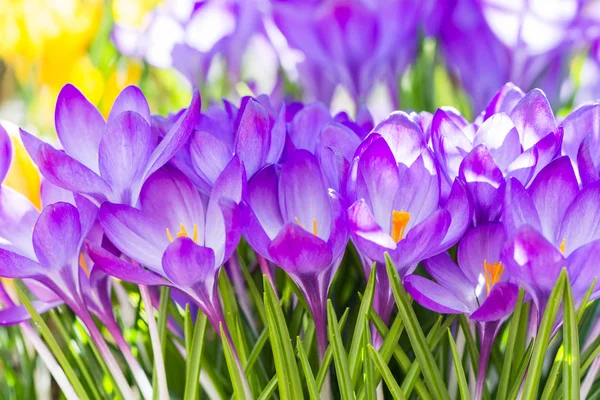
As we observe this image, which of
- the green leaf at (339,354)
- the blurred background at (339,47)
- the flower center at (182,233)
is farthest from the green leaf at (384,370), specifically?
the blurred background at (339,47)

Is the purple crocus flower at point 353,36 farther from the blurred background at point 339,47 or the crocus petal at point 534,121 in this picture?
the crocus petal at point 534,121

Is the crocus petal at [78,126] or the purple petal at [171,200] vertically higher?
the crocus petal at [78,126]

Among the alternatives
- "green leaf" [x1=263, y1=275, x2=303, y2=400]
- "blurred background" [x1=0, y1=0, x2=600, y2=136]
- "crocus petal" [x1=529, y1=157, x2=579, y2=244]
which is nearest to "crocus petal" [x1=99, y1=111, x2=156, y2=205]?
"green leaf" [x1=263, y1=275, x2=303, y2=400]

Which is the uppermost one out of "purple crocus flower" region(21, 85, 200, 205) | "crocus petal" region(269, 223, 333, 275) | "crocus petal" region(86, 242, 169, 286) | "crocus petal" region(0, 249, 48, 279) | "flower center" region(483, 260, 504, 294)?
"purple crocus flower" region(21, 85, 200, 205)

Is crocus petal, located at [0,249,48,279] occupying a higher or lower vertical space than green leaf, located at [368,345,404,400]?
higher

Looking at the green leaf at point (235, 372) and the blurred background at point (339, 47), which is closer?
the green leaf at point (235, 372)

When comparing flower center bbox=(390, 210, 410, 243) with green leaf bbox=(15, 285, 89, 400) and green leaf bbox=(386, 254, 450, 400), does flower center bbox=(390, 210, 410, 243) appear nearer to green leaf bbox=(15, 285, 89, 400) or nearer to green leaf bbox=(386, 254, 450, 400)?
green leaf bbox=(386, 254, 450, 400)

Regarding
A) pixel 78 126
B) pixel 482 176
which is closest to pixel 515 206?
pixel 482 176
